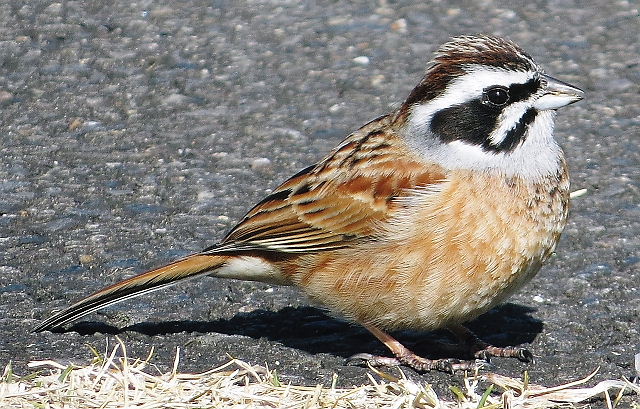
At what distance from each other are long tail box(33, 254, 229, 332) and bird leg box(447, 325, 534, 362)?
1.18 m

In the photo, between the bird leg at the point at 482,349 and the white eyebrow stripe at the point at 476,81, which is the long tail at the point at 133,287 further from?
the white eyebrow stripe at the point at 476,81

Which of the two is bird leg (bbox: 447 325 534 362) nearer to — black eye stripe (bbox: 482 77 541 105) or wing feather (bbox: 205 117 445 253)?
wing feather (bbox: 205 117 445 253)

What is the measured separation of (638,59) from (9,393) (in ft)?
18.0

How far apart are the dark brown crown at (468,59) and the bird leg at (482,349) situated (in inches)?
43.3

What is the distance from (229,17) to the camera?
28.8 ft

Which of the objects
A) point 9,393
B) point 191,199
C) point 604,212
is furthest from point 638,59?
point 9,393

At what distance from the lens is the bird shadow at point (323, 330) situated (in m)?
5.42

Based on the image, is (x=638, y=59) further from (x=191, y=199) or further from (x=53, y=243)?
(x=53, y=243)

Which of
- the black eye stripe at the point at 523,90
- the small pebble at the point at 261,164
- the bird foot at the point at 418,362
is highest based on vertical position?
the black eye stripe at the point at 523,90

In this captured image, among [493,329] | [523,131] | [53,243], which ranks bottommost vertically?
[493,329]

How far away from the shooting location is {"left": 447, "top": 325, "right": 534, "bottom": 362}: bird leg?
5.25 metres

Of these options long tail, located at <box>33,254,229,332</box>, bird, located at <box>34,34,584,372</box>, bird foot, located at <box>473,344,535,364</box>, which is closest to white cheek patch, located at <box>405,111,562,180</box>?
bird, located at <box>34,34,584,372</box>

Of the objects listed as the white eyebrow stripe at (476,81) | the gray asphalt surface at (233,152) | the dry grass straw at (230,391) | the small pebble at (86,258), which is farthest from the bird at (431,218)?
the small pebble at (86,258)

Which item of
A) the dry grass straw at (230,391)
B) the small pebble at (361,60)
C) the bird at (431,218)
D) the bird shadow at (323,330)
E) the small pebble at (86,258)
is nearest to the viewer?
the dry grass straw at (230,391)
